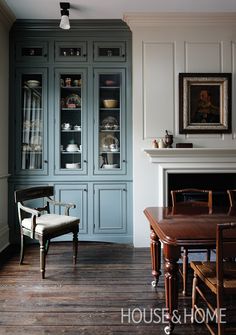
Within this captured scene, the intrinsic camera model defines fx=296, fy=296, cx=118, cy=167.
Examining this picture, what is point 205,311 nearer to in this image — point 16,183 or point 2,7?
point 16,183

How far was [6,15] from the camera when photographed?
11.9 feet

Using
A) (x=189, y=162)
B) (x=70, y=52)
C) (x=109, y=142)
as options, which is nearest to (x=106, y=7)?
(x=70, y=52)

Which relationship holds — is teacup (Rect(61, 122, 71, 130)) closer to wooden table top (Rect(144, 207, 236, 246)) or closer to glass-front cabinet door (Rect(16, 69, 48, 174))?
glass-front cabinet door (Rect(16, 69, 48, 174))

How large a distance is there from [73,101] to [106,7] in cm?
121

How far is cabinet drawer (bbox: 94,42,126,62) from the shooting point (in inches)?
154

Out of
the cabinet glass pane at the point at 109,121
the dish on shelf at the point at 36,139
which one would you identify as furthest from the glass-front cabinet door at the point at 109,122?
the dish on shelf at the point at 36,139

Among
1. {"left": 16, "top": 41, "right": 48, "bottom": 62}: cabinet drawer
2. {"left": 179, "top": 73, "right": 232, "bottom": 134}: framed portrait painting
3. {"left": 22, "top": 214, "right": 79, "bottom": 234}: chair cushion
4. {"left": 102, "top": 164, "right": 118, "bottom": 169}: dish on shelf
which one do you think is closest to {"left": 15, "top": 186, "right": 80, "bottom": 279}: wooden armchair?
{"left": 22, "top": 214, "right": 79, "bottom": 234}: chair cushion

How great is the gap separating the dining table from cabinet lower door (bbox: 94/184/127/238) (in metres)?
1.46

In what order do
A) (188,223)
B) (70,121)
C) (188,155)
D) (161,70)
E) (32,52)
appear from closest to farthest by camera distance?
1. (188,223)
2. (188,155)
3. (161,70)
4. (32,52)
5. (70,121)

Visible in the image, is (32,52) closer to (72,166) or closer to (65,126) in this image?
(65,126)

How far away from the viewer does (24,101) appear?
3947 mm

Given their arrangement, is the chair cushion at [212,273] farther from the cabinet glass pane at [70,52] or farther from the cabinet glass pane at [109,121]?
the cabinet glass pane at [70,52]

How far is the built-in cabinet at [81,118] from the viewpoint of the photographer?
3.91m

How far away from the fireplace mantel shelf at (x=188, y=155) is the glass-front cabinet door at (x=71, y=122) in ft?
3.04
